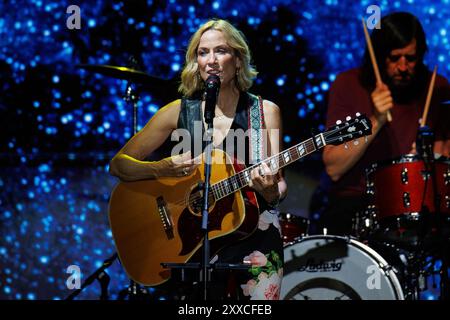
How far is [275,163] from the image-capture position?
3.60 m

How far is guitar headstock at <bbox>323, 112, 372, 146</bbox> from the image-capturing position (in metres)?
3.56

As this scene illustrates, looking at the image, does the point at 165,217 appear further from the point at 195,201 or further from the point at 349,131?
the point at 349,131

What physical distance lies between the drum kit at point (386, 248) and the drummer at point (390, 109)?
565 mm

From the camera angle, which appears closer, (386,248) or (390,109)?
(386,248)

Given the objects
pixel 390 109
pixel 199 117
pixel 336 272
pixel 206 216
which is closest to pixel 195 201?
pixel 199 117

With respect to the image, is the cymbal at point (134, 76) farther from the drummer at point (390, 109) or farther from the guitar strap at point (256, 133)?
the guitar strap at point (256, 133)

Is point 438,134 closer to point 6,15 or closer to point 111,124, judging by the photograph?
point 111,124

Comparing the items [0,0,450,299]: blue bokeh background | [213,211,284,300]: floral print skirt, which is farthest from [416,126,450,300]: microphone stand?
[0,0,450,299]: blue bokeh background

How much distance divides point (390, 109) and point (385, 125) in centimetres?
18

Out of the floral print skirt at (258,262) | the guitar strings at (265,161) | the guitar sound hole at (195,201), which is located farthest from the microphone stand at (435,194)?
the guitar sound hole at (195,201)

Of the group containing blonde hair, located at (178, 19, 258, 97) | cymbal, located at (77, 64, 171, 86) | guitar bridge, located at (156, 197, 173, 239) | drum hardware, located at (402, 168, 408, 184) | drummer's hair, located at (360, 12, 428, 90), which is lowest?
guitar bridge, located at (156, 197, 173, 239)

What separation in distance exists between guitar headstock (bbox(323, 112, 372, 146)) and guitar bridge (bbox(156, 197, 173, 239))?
37.4 inches

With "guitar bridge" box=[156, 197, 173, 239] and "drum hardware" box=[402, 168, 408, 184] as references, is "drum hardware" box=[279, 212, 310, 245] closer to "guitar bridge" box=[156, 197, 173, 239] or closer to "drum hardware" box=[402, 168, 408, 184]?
"drum hardware" box=[402, 168, 408, 184]
